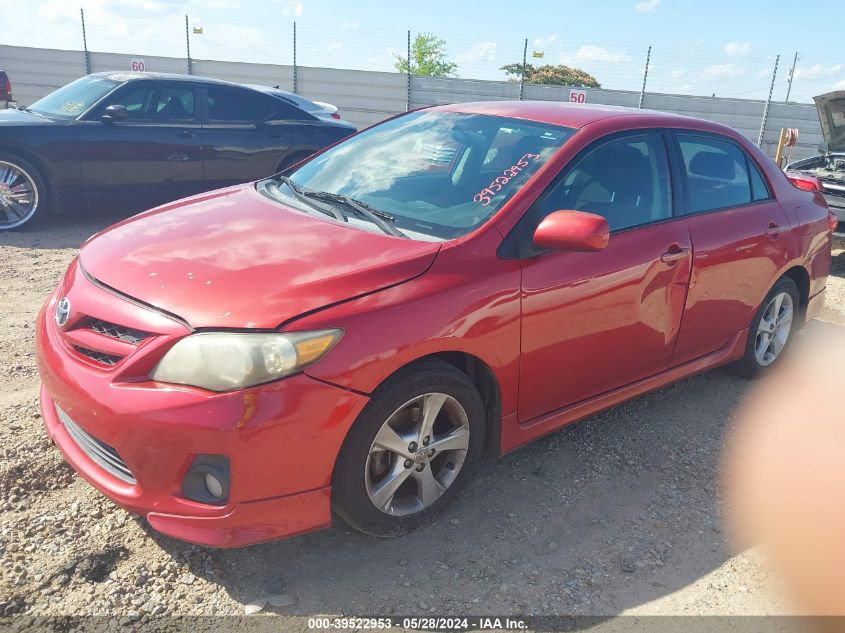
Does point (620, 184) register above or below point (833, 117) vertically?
below

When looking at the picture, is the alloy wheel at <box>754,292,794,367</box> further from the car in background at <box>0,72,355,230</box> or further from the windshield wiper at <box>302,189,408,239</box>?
the car in background at <box>0,72,355,230</box>

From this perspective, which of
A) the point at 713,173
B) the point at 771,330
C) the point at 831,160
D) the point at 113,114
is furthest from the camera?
the point at 831,160

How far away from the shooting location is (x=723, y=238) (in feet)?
12.1

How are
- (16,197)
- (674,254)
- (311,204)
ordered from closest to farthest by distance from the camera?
(311,204) < (674,254) < (16,197)

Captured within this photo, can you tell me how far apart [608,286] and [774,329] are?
6.68 ft

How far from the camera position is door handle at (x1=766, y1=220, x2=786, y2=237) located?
405 centimetres

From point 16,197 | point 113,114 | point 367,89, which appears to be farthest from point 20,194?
point 367,89

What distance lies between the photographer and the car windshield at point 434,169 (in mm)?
2932

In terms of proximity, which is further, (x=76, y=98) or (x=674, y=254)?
(x=76, y=98)

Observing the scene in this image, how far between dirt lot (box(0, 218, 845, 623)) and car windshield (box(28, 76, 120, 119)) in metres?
4.52

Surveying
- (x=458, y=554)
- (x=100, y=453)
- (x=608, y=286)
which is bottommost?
(x=458, y=554)

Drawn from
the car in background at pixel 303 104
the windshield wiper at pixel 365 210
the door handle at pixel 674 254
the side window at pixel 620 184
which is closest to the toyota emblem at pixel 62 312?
the windshield wiper at pixel 365 210

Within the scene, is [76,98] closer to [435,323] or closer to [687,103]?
[435,323]

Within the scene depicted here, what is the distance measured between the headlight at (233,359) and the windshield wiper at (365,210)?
79 cm
